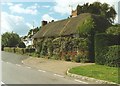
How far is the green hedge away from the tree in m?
51.2

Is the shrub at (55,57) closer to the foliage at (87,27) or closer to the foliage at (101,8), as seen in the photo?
the foliage at (87,27)

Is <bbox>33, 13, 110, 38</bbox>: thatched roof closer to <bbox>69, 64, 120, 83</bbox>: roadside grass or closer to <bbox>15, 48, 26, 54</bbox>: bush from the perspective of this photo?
<bbox>15, 48, 26, 54</bbox>: bush

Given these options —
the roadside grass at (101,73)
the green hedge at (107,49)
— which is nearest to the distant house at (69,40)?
the green hedge at (107,49)

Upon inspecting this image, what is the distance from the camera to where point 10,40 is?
78188mm

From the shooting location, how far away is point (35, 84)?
1513cm

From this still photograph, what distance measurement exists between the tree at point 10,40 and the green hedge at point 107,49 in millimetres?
51244

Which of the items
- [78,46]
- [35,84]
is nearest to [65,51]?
[78,46]

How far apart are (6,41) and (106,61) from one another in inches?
2132

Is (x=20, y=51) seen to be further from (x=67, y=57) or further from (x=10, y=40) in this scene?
(x=10, y=40)

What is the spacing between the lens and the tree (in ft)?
250

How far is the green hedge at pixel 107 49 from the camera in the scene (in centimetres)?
2389

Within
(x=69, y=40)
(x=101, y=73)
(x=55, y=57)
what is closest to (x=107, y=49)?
(x=101, y=73)

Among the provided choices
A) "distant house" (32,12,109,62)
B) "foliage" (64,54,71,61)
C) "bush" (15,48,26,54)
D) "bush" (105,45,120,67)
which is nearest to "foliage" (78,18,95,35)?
"distant house" (32,12,109,62)

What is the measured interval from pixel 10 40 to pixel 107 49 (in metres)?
55.7
